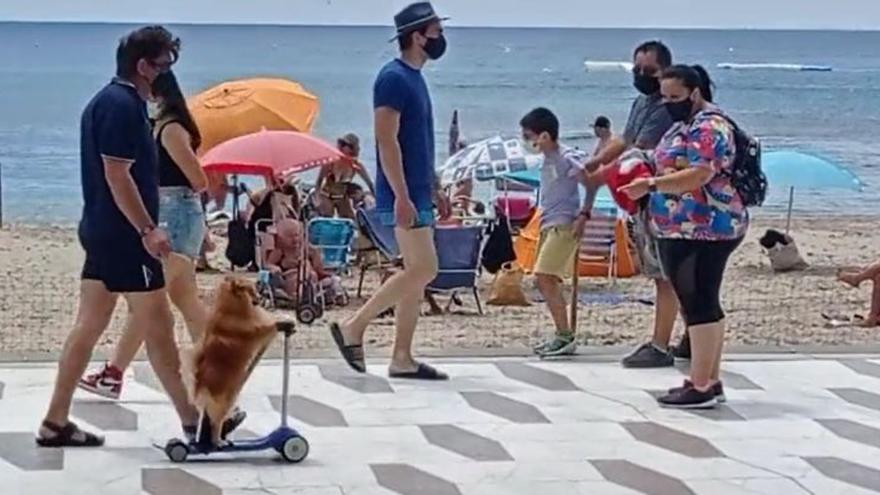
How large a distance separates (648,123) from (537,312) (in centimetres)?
325

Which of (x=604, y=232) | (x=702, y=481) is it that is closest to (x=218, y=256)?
(x=604, y=232)

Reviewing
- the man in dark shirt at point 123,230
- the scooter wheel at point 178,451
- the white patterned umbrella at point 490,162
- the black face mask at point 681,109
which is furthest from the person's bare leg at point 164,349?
the white patterned umbrella at point 490,162

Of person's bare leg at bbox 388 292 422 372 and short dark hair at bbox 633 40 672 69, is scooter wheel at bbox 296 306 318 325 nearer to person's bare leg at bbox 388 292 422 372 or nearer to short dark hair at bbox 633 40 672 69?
person's bare leg at bbox 388 292 422 372

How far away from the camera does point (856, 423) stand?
250 inches

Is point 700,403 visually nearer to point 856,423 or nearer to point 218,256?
point 856,423

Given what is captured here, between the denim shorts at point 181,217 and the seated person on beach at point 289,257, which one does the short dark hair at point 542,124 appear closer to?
the denim shorts at point 181,217

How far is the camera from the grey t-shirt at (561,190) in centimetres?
761

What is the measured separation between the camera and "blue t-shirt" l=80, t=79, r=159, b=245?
17.7 feet

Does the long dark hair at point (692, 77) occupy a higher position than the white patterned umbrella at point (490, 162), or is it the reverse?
the long dark hair at point (692, 77)

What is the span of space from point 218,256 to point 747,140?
25.1ft

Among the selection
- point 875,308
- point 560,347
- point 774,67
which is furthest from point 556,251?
point 774,67

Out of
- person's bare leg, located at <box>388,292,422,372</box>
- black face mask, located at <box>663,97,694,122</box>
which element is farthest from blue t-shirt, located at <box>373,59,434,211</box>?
black face mask, located at <box>663,97,694,122</box>

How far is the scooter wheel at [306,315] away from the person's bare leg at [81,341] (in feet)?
12.1

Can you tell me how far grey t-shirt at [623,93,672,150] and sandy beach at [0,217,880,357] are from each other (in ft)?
4.13
